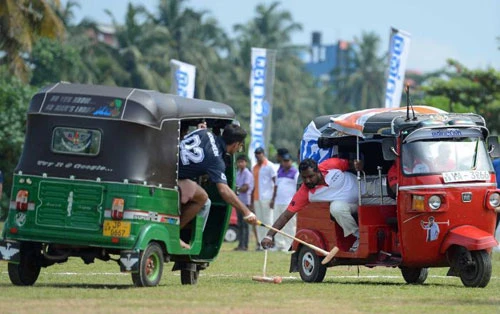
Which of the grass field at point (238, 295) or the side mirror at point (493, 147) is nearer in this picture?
the grass field at point (238, 295)

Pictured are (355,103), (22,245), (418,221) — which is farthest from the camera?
(355,103)

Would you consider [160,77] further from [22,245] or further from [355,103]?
[22,245]

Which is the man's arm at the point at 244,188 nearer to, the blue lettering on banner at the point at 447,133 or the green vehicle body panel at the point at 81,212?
the blue lettering on banner at the point at 447,133

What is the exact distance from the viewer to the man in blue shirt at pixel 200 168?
15.3 meters

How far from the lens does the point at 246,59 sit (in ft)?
296

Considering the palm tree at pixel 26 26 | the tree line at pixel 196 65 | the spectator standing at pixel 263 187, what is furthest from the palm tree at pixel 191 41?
the spectator standing at pixel 263 187

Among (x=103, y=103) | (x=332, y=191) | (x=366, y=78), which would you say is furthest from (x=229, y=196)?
(x=366, y=78)

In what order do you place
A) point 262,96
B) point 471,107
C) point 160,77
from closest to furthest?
point 262,96, point 471,107, point 160,77

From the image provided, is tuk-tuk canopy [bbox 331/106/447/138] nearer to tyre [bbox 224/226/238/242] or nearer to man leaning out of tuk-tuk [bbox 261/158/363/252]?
man leaning out of tuk-tuk [bbox 261/158/363/252]

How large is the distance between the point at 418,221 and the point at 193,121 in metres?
2.98

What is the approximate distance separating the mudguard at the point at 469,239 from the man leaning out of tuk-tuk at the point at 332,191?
4.58 ft

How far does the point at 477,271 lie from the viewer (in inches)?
623

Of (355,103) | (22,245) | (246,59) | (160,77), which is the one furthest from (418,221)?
(355,103)

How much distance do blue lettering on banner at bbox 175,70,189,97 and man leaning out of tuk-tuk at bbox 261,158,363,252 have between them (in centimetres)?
1938
